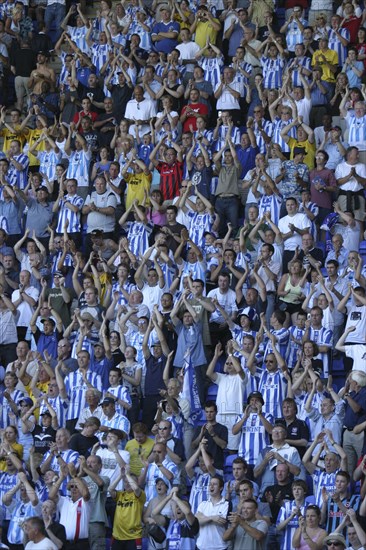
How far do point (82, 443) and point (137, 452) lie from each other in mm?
679

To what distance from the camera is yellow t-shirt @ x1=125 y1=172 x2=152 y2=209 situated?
2231cm

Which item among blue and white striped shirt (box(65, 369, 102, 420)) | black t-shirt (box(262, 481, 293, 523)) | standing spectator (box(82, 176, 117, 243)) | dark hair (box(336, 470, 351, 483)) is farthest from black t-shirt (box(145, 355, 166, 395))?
dark hair (box(336, 470, 351, 483))

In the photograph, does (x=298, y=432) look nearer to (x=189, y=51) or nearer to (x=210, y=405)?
(x=210, y=405)

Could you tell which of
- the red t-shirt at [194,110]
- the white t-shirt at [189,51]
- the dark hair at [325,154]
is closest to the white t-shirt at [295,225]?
the dark hair at [325,154]

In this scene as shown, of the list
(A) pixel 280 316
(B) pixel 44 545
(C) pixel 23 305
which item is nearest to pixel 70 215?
(C) pixel 23 305

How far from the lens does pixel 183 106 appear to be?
77.9 ft

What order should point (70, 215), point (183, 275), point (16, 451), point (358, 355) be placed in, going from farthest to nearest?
point (70, 215) < point (183, 275) < point (358, 355) < point (16, 451)

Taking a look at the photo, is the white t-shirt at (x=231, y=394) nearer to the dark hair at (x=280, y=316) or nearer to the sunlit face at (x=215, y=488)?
the dark hair at (x=280, y=316)

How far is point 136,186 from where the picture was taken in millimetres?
22406

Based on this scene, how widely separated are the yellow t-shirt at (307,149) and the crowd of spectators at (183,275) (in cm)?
4

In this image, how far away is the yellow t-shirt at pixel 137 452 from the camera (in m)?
18.0

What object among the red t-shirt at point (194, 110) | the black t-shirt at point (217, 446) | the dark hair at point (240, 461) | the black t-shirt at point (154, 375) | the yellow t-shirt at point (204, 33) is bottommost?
the dark hair at point (240, 461)

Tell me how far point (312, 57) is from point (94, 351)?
6.74 m

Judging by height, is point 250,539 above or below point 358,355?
below
